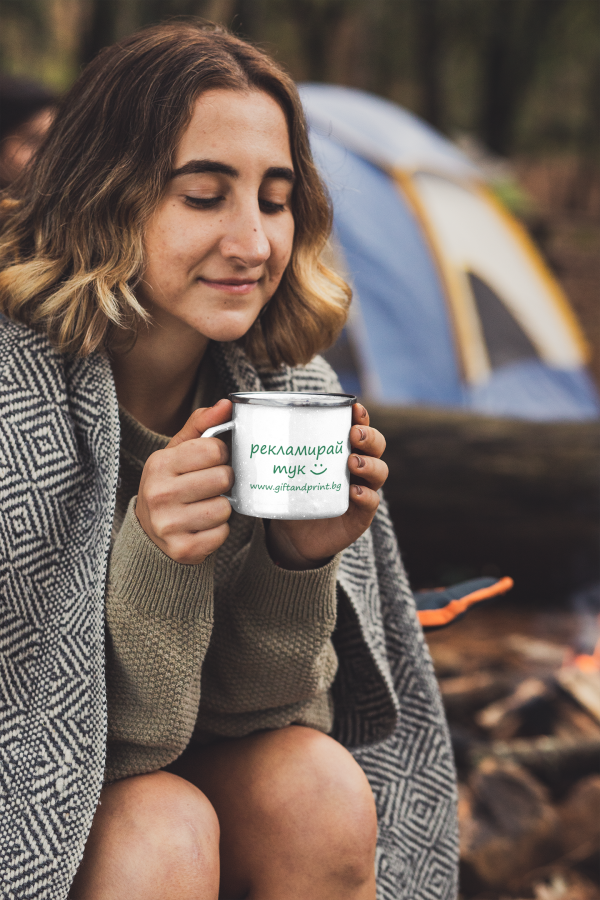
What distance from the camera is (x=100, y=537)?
121 centimetres

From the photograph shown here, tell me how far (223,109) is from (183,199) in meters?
0.14

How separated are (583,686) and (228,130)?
222cm

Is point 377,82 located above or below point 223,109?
above

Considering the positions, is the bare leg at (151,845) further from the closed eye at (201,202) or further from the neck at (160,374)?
the closed eye at (201,202)

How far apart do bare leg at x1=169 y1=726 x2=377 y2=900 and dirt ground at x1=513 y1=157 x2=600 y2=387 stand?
6.66 m

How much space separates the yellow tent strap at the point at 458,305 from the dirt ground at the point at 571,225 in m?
3.87

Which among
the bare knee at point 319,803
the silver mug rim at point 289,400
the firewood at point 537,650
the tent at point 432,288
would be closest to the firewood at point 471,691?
the firewood at point 537,650

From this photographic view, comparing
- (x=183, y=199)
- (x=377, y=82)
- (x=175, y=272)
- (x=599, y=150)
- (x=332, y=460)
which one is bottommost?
(x=332, y=460)

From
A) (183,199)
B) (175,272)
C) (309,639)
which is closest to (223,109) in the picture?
(183,199)

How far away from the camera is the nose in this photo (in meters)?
1.22

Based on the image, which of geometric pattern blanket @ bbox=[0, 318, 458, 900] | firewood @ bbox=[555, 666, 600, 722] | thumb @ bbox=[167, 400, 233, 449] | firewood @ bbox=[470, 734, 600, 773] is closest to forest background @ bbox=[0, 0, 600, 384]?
firewood @ bbox=[555, 666, 600, 722]

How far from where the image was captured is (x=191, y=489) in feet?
3.43

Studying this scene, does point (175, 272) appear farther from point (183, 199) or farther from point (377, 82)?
point (377, 82)

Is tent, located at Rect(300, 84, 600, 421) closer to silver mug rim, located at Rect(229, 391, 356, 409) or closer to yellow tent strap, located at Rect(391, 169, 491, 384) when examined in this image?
yellow tent strap, located at Rect(391, 169, 491, 384)
